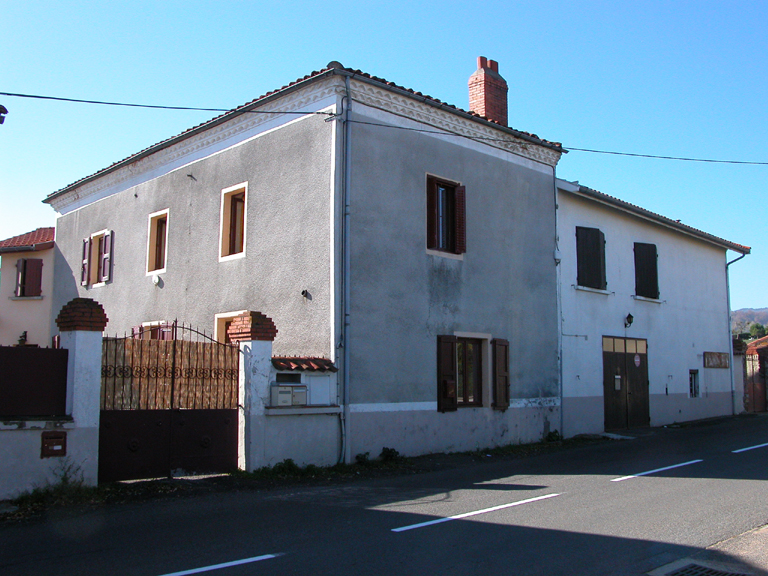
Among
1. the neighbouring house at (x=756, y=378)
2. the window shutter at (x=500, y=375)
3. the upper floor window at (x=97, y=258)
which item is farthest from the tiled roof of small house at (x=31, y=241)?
the neighbouring house at (x=756, y=378)

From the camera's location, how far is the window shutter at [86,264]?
1933 cm

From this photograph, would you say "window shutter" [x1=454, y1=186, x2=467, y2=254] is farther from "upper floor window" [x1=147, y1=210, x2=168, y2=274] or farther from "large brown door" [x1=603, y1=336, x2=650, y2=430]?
"upper floor window" [x1=147, y1=210, x2=168, y2=274]

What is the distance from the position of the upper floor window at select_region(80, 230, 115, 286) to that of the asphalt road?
36.0 feet

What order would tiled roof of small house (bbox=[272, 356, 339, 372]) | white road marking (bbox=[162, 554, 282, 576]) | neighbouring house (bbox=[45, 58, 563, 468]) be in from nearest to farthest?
white road marking (bbox=[162, 554, 282, 576]), tiled roof of small house (bbox=[272, 356, 339, 372]), neighbouring house (bbox=[45, 58, 563, 468])

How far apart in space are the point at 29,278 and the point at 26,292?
0.45 m

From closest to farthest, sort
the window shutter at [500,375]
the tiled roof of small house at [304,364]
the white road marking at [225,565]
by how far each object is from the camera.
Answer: the white road marking at [225,565]
the tiled roof of small house at [304,364]
the window shutter at [500,375]

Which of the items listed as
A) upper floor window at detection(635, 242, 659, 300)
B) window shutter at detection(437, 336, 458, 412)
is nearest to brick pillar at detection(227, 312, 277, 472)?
window shutter at detection(437, 336, 458, 412)

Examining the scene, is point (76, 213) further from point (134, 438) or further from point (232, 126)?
point (134, 438)

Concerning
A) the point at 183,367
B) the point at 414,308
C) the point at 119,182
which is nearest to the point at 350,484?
the point at 183,367

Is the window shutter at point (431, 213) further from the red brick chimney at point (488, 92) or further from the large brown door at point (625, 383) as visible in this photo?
the large brown door at point (625, 383)

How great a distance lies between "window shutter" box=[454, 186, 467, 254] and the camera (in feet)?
46.9

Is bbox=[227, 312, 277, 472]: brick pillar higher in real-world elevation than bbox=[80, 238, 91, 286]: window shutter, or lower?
lower

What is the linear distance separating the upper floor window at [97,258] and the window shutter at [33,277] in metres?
2.51

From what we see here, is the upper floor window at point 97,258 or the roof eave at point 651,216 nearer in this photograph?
the roof eave at point 651,216
